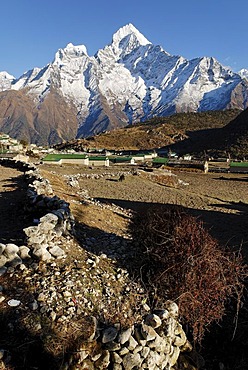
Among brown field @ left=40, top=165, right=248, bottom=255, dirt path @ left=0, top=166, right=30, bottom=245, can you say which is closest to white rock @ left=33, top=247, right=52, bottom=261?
dirt path @ left=0, top=166, right=30, bottom=245

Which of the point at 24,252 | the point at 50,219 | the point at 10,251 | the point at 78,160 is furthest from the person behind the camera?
the point at 78,160

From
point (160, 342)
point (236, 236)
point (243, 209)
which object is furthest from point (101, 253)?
point (243, 209)

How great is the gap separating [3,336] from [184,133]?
179 meters

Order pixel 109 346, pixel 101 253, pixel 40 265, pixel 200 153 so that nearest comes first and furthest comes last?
pixel 109 346 < pixel 40 265 < pixel 101 253 < pixel 200 153

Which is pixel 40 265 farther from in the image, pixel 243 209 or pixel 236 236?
pixel 243 209

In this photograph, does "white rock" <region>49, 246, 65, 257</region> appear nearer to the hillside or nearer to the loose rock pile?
the loose rock pile

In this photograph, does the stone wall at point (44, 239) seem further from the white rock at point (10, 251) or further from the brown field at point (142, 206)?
the brown field at point (142, 206)

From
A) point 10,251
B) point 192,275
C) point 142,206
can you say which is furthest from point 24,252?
point 142,206

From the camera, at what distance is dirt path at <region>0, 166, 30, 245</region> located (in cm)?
1034

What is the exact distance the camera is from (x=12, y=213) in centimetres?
1316

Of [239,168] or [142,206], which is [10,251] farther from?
[239,168]

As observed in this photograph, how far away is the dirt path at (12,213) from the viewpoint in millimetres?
10344

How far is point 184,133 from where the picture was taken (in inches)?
7032

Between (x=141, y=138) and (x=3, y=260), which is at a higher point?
(x=3, y=260)
